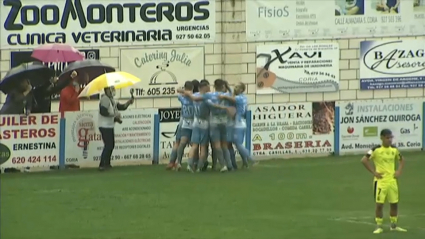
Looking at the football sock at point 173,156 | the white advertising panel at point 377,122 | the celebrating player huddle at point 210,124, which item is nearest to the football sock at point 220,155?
the celebrating player huddle at point 210,124

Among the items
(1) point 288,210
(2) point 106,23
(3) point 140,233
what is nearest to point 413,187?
(1) point 288,210

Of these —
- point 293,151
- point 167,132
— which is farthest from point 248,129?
point 167,132

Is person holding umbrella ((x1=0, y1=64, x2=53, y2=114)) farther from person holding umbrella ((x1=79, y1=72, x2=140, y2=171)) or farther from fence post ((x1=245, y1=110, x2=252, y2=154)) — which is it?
fence post ((x1=245, y1=110, x2=252, y2=154))

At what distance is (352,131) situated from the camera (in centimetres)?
2539

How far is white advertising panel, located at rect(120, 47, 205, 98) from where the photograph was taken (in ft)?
81.2

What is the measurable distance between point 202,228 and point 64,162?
310 inches

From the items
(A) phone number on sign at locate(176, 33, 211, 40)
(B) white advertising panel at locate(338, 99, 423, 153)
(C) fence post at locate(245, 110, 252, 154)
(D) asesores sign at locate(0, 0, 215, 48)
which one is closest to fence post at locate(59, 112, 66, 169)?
(D) asesores sign at locate(0, 0, 215, 48)

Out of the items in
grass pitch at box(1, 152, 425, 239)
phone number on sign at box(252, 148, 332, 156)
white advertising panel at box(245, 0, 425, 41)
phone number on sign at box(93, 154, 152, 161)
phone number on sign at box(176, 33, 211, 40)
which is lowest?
grass pitch at box(1, 152, 425, 239)

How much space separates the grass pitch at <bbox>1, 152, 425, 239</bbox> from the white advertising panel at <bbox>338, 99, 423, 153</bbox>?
1793mm

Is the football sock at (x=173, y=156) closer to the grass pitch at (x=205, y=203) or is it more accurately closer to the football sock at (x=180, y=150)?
the football sock at (x=180, y=150)

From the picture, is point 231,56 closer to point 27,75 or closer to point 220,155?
point 220,155

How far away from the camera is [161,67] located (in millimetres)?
25000

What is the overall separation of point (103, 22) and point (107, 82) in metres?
3.01

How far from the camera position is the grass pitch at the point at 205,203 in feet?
49.9
